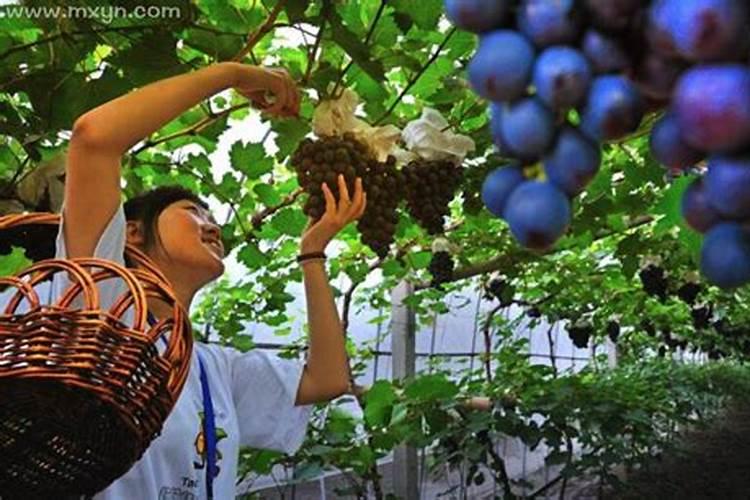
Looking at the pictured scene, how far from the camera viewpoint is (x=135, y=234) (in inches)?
55.8

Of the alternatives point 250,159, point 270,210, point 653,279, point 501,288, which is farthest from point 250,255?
point 501,288

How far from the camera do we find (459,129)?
5.96 ft

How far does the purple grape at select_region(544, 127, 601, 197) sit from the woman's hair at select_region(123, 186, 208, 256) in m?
1.13

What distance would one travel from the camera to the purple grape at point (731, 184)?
287mm

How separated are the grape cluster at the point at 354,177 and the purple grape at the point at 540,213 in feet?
3.35

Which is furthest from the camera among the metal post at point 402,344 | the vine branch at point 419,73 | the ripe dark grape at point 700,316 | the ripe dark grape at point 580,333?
the ripe dark grape at point 580,333

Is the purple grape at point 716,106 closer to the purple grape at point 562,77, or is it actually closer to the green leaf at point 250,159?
the purple grape at point 562,77

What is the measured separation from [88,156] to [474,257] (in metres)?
2.98

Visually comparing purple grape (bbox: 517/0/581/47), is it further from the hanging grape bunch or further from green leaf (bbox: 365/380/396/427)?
green leaf (bbox: 365/380/396/427)

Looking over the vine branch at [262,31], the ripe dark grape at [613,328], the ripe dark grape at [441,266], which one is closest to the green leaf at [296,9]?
the vine branch at [262,31]

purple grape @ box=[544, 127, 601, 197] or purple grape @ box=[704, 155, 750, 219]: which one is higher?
purple grape @ box=[544, 127, 601, 197]

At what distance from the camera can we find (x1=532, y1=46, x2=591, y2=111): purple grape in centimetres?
32

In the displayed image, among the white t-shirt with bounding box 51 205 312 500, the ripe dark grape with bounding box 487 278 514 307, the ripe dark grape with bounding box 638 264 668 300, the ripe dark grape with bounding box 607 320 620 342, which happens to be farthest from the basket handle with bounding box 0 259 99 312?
the ripe dark grape with bounding box 607 320 620 342

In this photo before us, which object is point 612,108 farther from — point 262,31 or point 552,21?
point 262,31
